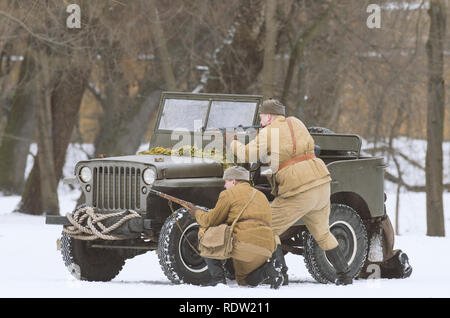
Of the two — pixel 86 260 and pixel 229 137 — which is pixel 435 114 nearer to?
pixel 229 137

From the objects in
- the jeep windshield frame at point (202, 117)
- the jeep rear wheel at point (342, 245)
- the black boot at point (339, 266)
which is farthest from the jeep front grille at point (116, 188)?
the black boot at point (339, 266)

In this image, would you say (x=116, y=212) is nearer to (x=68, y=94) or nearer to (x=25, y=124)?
(x=68, y=94)

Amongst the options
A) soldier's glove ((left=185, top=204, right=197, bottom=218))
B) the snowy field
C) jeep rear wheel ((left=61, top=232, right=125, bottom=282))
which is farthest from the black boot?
jeep rear wheel ((left=61, top=232, right=125, bottom=282))

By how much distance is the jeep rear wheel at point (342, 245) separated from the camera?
1068cm

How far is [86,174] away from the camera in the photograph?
10680 mm

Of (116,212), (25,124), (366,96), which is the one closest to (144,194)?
(116,212)

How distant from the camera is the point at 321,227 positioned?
10.2 metres

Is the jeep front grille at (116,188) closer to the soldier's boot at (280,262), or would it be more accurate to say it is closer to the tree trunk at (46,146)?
the soldier's boot at (280,262)

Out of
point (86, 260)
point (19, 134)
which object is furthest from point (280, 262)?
point (19, 134)

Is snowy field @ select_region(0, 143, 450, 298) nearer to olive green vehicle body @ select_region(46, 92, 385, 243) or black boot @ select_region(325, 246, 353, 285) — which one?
black boot @ select_region(325, 246, 353, 285)

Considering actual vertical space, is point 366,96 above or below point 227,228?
above

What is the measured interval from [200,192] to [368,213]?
2.05 meters

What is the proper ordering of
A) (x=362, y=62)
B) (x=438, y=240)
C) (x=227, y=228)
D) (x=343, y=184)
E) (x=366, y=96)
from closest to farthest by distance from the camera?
1. (x=227, y=228)
2. (x=343, y=184)
3. (x=438, y=240)
4. (x=362, y=62)
5. (x=366, y=96)

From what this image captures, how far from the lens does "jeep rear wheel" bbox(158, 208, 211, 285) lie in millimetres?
9789
